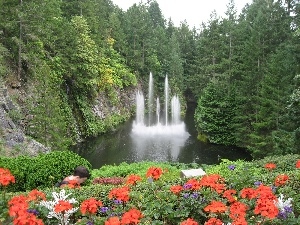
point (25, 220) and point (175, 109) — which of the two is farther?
point (175, 109)

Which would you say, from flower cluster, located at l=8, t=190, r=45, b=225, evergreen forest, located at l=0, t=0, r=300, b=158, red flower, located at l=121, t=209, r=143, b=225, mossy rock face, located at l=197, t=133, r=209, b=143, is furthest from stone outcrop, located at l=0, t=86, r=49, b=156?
mossy rock face, located at l=197, t=133, r=209, b=143

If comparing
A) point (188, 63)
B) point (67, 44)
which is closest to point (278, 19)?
point (67, 44)

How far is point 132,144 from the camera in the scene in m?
24.6

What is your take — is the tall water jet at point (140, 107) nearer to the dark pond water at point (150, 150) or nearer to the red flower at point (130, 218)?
the dark pond water at point (150, 150)

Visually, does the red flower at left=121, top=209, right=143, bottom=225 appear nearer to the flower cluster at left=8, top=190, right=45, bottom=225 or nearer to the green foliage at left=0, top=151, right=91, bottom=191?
the flower cluster at left=8, top=190, right=45, bottom=225

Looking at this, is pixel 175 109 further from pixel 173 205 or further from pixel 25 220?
pixel 25 220

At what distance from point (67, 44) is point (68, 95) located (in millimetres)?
3964

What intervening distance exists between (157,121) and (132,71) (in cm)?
887

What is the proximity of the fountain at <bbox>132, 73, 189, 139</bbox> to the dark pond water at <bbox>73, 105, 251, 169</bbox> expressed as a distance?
1.26 m

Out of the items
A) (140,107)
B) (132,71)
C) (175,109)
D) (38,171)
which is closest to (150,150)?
(38,171)

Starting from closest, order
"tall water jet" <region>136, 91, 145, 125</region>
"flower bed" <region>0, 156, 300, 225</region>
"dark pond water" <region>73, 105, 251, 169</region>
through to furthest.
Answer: "flower bed" <region>0, 156, 300, 225</region> → "dark pond water" <region>73, 105, 251, 169</region> → "tall water jet" <region>136, 91, 145, 125</region>

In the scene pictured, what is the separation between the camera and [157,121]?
33344mm

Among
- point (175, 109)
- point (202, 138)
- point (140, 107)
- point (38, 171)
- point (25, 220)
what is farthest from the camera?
point (175, 109)

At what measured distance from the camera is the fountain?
29.0 m
